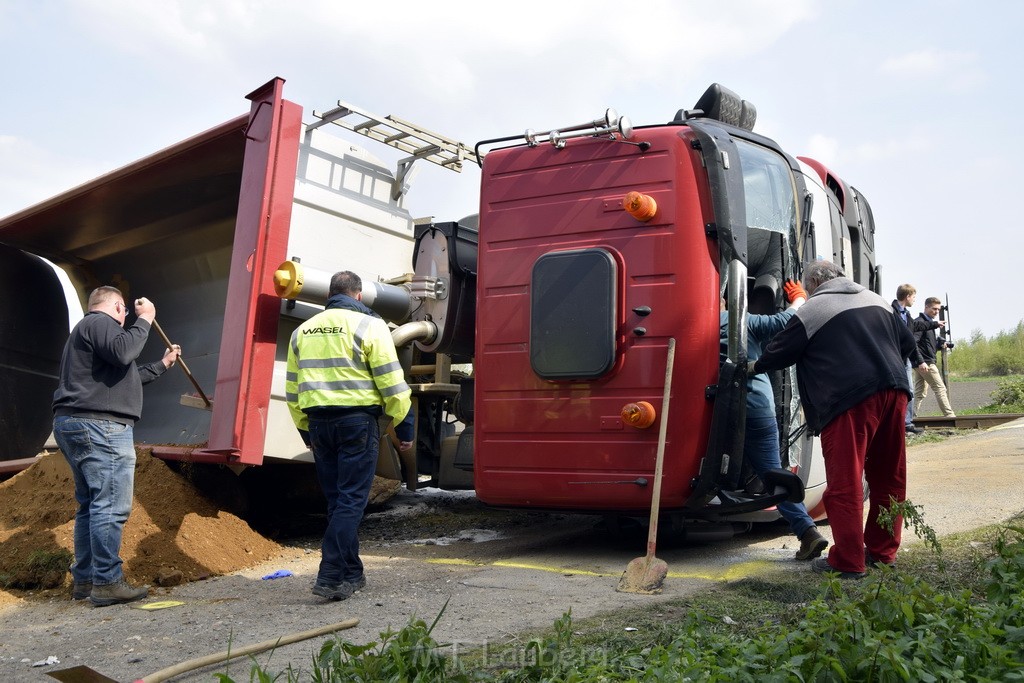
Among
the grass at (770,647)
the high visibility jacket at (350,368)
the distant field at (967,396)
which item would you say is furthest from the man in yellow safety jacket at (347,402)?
the distant field at (967,396)

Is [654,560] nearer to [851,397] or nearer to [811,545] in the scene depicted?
[811,545]

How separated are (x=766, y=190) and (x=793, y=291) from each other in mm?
571

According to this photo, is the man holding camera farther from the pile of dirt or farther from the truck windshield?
the pile of dirt

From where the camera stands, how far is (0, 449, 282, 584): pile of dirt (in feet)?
18.1

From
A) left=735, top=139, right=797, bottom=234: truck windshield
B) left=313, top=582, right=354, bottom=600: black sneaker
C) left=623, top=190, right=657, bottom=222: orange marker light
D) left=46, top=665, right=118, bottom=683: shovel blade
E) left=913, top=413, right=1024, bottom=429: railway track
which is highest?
left=735, top=139, right=797, bottom=234: truck windshield

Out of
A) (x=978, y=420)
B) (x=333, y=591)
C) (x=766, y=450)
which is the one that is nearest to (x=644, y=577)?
(x=766, y=450)

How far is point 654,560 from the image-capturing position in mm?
4523

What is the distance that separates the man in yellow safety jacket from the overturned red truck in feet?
2.51

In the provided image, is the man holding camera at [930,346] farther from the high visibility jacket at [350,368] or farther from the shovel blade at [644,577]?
the high visibility jacket at [350,368]

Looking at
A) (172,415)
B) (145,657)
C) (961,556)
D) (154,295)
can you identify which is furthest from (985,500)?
(154,295)

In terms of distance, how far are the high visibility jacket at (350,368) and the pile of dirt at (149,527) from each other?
139cm

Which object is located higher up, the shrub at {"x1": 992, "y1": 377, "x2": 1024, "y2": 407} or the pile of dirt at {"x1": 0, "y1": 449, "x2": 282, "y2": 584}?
the shrub at {"x1": 992, "y1": 377, "x2": 1024, "y2": 407}


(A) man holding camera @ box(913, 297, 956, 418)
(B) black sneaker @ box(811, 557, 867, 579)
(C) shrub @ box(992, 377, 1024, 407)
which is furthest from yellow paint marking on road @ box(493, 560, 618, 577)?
(C) shrub @ box(992, 377, 1024, 407)

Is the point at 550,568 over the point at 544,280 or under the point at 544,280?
under
